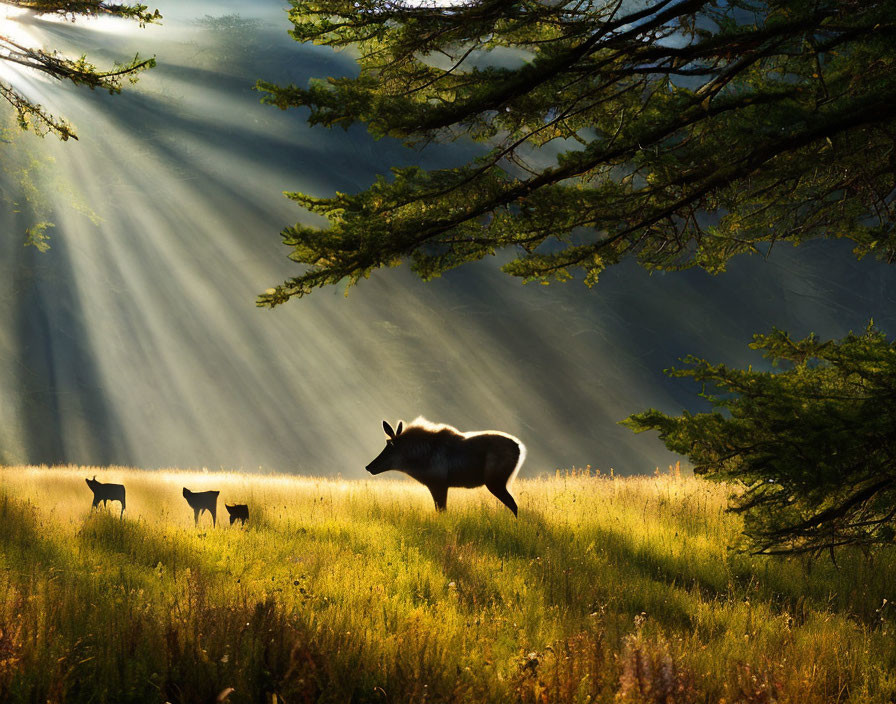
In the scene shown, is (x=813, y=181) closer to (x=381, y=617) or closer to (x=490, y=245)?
(x=490, y=245)

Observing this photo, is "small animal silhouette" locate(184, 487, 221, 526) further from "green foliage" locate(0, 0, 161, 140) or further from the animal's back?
"green foliage" locate(0, 0, 161, 140)

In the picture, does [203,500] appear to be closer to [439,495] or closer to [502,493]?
[439,495]

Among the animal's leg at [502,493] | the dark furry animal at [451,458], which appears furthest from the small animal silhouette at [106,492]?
the animal's leg at [502,493]

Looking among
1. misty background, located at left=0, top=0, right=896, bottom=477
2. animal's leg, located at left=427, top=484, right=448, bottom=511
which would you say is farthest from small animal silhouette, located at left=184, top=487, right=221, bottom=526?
misty background, located at left=0, top=0, right=896, bottom=477

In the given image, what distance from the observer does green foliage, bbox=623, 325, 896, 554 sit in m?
3.97

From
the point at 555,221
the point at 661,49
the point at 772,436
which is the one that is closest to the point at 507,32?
the point at 661,49

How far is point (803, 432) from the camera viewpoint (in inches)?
159

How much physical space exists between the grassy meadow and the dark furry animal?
51 cm

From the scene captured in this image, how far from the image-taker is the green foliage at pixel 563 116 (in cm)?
437

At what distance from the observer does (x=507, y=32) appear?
511cm

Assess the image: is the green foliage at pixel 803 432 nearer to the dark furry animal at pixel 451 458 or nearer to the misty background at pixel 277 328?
the dark furry animal at pixel 451 458

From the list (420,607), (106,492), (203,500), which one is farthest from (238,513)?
(420,607)

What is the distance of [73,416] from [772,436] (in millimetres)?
40172

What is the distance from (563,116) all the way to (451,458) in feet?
17.4
